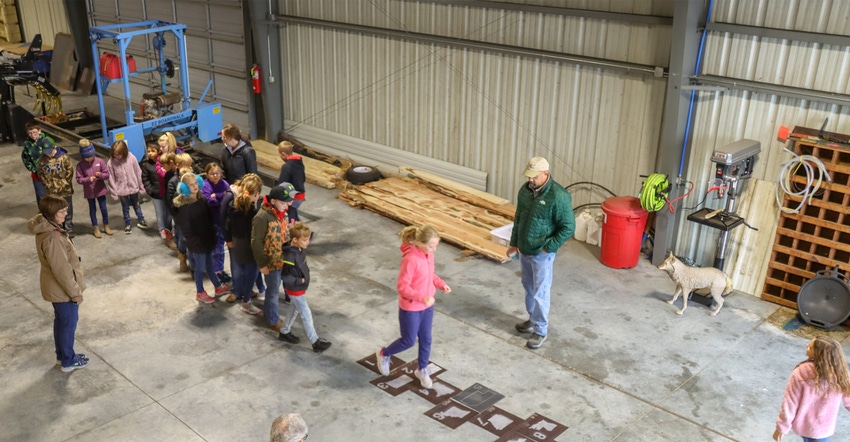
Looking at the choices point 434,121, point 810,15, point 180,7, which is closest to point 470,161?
point 434,121

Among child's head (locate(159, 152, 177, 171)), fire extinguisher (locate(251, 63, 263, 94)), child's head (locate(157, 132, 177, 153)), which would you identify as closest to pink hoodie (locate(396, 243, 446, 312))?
child's head (locate(159, 152, 177, 171))

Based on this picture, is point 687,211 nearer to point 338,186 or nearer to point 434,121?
point 434,121

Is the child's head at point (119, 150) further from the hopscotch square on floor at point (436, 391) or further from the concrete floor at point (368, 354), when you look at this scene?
the hopscotch square on floor at point (436, 391)

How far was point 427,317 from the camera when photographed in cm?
751

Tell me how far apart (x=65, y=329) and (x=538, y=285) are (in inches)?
194

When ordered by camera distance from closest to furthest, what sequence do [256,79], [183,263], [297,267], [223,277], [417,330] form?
[417,330] < [297,267] < [223,277] < [183,263] < [256,79]

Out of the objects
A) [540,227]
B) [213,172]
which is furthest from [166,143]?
[540,227]

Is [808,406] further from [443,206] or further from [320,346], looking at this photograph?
[443,206]

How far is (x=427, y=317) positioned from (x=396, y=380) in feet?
3.26

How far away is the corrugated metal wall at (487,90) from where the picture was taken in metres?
11.0

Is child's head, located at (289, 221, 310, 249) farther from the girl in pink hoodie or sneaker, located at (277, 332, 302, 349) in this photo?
sneaker, located at (277, 332, 302, 349)

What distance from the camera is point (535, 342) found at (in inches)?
346

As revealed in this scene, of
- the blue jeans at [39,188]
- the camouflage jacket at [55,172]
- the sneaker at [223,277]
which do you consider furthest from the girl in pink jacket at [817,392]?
the blue jeans at [39,188]

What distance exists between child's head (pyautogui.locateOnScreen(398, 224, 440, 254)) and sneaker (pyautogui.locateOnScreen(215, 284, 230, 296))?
11.4 ft
